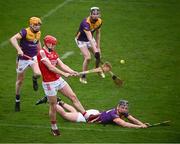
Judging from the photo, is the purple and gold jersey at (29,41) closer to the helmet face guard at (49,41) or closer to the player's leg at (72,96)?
the helmet face guard at (49,41)

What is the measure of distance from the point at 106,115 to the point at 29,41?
3.14 m

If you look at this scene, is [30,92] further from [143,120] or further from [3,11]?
[3,11]

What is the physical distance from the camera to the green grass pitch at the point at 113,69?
725 inches

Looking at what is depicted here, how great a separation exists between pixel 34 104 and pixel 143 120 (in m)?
3.35

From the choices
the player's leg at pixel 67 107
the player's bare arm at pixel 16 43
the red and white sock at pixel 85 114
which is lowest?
the red and white sock at pixel 85 114

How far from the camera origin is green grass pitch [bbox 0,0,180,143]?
18.4 metres

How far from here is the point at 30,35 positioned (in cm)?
2009

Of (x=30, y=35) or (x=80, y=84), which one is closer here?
(x=30, y=35)

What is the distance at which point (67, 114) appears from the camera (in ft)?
63.1

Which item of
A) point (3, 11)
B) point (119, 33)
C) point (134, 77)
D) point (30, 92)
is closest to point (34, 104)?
point (30, 92)

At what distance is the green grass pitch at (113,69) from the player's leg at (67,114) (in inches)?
6.6

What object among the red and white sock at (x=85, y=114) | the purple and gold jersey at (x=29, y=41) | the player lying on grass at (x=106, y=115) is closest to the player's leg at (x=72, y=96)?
the red and white sock at (x=85, y=114)

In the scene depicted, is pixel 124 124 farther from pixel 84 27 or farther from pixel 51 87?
pixel 84 27

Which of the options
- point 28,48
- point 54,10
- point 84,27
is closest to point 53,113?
point 28,48
